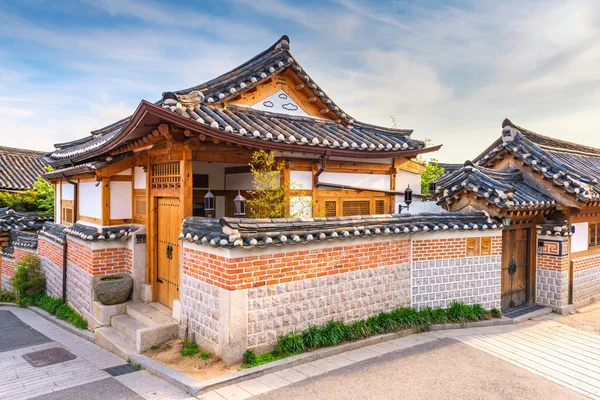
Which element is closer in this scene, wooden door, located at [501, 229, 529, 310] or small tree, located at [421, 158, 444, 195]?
wooden door, located at [501, 229, 529, 310]

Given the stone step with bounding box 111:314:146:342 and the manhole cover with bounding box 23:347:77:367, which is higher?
the stone step with bounding box 111:314:146:342

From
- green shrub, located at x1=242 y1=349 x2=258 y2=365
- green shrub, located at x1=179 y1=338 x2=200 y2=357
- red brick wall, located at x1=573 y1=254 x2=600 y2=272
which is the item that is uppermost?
red brick wall, located at x1=573 y1=254 x2=600 y2=272

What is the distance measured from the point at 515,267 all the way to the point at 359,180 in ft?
15.4

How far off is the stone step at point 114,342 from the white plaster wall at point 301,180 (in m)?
4.80

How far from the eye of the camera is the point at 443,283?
928cm

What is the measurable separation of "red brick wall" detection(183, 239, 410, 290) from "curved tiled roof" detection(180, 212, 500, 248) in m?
0.30

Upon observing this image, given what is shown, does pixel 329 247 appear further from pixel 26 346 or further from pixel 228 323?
pixel 26 346

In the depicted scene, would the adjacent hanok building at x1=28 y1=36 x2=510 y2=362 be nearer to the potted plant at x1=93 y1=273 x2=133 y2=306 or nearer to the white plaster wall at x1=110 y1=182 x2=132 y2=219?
the white plaster wall at x1=110 y1=182 x2=132 y2=219

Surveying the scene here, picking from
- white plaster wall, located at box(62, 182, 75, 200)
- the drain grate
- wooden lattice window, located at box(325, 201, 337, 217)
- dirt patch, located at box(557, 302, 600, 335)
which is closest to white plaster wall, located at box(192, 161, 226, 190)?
wooden lattice window, located at box(325, 201, 337, 217)

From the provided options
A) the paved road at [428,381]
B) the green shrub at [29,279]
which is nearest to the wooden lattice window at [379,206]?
the paved road at [428,381]

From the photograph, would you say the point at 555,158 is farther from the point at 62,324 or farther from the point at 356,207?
the point at 62,324

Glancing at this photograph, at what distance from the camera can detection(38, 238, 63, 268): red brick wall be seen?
11.9 meters

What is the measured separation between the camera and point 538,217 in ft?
36.0

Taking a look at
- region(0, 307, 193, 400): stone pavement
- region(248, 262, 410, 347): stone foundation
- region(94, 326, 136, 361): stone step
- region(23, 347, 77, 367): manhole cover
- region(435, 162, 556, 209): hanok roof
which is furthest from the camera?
region(435, 162, 556, 209): hanok roof
